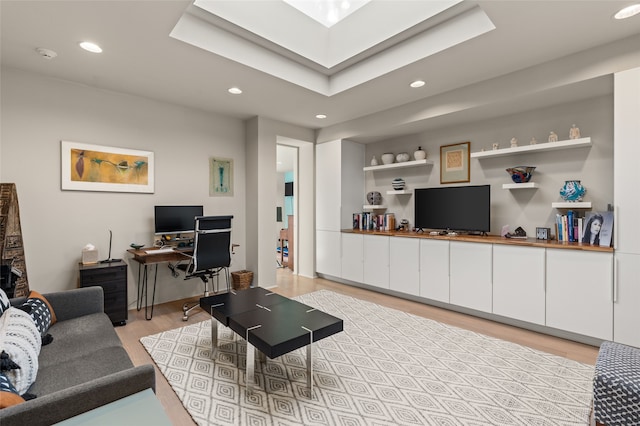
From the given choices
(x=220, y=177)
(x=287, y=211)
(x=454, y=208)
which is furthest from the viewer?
(x=287, y=211)

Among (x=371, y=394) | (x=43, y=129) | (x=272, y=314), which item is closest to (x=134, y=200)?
(x=43, y=129)

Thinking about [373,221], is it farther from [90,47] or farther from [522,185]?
[90,47]

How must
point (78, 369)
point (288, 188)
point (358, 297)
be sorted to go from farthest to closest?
1. point (288, 188)
2. point (358, 297)
3. point (78, 369)

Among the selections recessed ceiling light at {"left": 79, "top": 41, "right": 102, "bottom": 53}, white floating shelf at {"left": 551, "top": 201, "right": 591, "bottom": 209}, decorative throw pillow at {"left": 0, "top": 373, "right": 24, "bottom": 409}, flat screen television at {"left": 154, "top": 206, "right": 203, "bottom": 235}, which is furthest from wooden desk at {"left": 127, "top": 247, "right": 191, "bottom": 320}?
white floating shelf at {"left": 551, "top": 201, "right": 591, "bottom": 209}

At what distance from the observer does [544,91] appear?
2957 millimetres

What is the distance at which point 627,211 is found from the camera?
99.8 inches

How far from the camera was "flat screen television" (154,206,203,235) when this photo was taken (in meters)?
3.76

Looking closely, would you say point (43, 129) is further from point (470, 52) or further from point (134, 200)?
point (470, 52)

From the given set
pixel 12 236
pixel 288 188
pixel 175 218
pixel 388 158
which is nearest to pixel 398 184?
pixel 388 158

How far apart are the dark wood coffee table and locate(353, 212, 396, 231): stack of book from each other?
249 centimetres

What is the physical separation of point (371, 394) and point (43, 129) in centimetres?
399

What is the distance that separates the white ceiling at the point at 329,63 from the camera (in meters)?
2.21

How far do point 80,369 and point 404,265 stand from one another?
11.5 feet

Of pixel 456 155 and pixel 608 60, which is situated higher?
pixel 608 60
